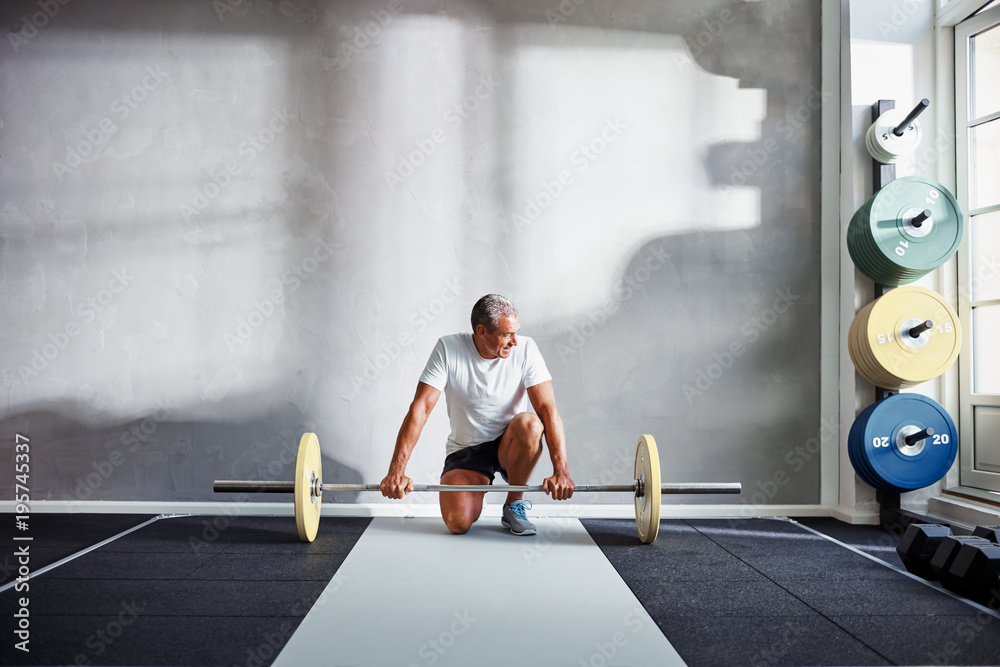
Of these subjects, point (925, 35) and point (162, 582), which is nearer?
point (162, 582)

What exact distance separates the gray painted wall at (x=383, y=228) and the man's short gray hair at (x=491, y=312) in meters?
0.62

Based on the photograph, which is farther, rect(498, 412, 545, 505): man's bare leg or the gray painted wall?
the gray painted wall

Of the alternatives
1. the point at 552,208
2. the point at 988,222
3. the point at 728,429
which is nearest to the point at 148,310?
the point at 552,208

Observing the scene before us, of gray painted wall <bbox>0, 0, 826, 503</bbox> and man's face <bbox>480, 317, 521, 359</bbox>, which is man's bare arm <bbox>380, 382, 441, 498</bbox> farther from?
gray painted wall <bbox>0, 0, 826, 503</bbox>

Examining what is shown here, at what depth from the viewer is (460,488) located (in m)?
2.49

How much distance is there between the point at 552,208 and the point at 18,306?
2.59 meters

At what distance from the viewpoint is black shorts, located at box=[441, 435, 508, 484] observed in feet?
9.06

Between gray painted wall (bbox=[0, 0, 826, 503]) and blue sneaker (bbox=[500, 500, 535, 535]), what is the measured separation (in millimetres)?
468

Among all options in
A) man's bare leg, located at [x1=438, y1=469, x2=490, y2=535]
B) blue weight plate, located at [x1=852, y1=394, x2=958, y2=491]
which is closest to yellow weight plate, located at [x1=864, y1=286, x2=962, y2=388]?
blue weight plate, located at [x1=852, y1=394, x2=958, y2=491]

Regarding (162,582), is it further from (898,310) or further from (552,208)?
(898,310)

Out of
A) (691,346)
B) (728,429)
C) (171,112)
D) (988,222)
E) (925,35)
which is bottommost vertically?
(728,429)

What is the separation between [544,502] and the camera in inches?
125

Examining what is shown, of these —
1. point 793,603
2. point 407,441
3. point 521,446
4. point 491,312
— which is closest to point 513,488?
point 521,446

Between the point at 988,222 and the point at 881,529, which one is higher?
the point at 988,222
